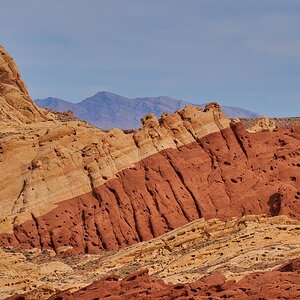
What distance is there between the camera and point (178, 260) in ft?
160

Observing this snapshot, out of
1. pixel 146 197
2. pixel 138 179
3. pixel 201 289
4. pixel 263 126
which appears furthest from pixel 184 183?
pixel 201 289

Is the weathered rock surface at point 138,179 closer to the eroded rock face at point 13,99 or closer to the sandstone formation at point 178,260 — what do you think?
the sandstone formation at point 178,260

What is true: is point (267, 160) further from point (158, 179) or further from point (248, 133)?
point (158, 179)

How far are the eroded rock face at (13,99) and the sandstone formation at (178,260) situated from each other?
89.4ft

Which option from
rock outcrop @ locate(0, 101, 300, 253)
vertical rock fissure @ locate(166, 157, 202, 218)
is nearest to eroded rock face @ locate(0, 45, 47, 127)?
rock outcrop @ locate(0, 101, 300, 253)

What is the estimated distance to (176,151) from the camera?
65.6m

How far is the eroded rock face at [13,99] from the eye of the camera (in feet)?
274

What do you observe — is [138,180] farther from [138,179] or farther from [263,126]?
[263,126]

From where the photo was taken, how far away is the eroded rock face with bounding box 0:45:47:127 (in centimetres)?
8356

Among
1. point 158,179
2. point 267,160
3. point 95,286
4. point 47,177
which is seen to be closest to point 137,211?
point 158,179

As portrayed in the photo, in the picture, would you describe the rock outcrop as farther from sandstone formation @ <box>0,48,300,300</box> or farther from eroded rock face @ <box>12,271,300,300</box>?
eroded rock face @ <box>12,271,300,300</box>

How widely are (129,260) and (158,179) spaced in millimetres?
11286

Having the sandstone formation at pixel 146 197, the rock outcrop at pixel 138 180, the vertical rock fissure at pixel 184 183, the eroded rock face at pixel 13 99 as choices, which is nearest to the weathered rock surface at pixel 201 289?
the sandstone formation at pixel 146 197

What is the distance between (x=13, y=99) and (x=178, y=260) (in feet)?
145
